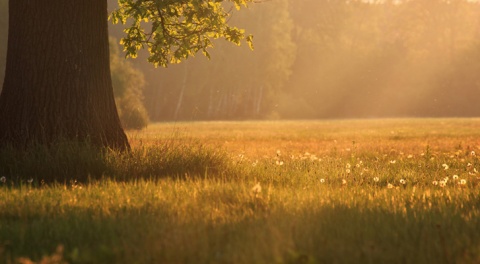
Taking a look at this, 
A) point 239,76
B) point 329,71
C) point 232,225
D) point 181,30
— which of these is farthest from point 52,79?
point 329,71

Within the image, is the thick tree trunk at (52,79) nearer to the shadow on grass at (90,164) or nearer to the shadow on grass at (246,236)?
the shadow on grass at (90,164)

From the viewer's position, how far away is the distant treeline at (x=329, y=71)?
226ft

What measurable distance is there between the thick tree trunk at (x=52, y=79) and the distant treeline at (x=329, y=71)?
58.9 metres

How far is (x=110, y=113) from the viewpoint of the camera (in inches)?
374

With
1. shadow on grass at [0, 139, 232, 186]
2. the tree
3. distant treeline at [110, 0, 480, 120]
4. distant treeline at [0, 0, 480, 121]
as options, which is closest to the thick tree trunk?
the tree

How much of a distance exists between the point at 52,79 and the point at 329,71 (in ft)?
227

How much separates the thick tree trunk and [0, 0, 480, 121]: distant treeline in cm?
5886

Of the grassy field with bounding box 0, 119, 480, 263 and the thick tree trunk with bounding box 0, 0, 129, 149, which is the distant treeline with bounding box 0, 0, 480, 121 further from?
the grassy field with bounding box 0, 119, 480, 263

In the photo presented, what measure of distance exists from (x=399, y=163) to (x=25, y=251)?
8.41 m

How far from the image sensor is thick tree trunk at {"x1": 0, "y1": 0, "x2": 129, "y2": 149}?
9.01 meters

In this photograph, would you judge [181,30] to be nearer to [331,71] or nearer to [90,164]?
[90,164]

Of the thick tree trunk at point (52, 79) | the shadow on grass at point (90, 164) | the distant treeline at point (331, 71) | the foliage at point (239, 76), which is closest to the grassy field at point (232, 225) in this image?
the shadow on grass at point (90, 164)

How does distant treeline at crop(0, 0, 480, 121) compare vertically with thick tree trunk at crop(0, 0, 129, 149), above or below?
above

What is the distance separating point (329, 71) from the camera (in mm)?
76562
